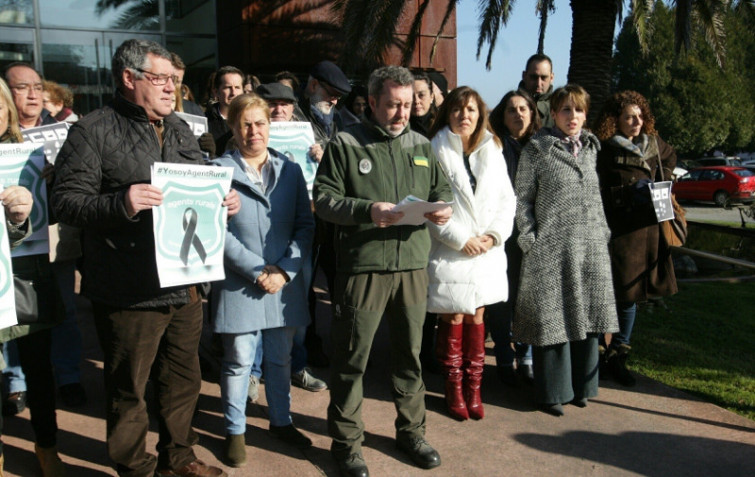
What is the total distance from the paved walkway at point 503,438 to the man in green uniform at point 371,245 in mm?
273

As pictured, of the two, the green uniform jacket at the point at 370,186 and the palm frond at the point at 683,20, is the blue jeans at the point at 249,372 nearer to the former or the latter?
the green uniform jacket at the point at 370,186

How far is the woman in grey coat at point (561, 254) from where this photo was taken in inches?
172

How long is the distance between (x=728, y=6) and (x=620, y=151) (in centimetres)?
752

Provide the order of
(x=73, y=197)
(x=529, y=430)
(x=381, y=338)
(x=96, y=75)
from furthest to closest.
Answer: (x=96, y=75) → (x=381, y=338) → (x=529, y=430) → (x=73, y=197)

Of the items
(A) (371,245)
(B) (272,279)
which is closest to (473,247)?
(A) (371,245)

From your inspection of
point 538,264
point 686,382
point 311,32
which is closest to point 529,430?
point 538,264

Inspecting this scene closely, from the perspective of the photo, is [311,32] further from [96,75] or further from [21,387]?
[21,387]

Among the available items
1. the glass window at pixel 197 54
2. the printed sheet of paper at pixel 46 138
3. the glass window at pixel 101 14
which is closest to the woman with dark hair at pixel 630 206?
the printed sheet of paper at pixel 46 138

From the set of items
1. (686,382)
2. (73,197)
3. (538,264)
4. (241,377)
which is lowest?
(686,382)

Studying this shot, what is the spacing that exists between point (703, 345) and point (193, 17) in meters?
11.8

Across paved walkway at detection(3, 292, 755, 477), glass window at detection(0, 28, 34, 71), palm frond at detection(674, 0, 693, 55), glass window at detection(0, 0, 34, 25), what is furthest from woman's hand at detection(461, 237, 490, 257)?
glass window at detection(0, 0, 34, 25)

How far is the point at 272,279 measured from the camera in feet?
12.0

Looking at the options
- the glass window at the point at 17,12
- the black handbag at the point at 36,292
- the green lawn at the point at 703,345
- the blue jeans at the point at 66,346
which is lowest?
the green lawn at the point at 703,345

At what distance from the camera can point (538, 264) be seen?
4.42 m
